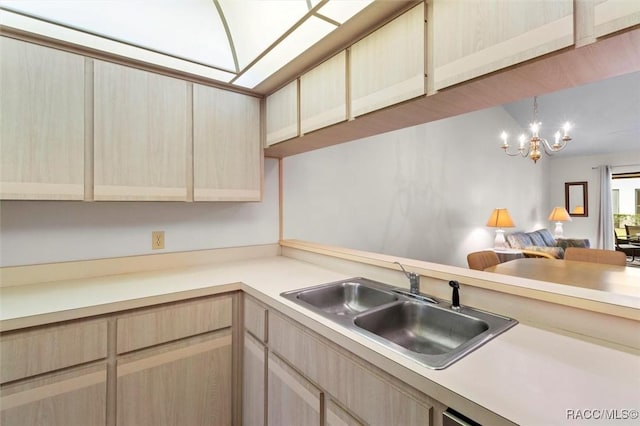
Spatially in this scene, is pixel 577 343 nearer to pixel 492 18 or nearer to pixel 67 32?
pixel 492 18

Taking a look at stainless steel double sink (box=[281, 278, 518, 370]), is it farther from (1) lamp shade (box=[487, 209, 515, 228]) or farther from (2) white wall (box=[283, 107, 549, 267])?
(1) lamp shade (box=[487, 209, 515, 228])

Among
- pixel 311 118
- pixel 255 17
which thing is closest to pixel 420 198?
pixel 311 118

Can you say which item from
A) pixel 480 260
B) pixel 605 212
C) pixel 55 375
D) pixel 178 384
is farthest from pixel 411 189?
pixel 605 212

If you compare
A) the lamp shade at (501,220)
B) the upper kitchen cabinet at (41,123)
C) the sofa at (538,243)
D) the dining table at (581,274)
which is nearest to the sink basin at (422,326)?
the dining table at (581,274)

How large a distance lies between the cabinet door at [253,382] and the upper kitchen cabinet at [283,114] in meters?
1.21

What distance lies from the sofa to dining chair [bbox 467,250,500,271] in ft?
5.92

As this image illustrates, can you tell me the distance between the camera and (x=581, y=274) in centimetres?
229

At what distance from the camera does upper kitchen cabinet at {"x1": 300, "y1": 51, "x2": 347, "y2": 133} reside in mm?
1447

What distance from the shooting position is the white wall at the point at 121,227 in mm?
1532

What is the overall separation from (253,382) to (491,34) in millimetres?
1789

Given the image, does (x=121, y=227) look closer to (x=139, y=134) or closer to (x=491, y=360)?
(x=139, y=134)

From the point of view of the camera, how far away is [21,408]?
3.71 ft

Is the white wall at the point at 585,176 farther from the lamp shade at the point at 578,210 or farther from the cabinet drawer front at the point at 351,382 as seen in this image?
the cabinet drawer front at the point at 351,382

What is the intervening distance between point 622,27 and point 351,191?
2.45 m
